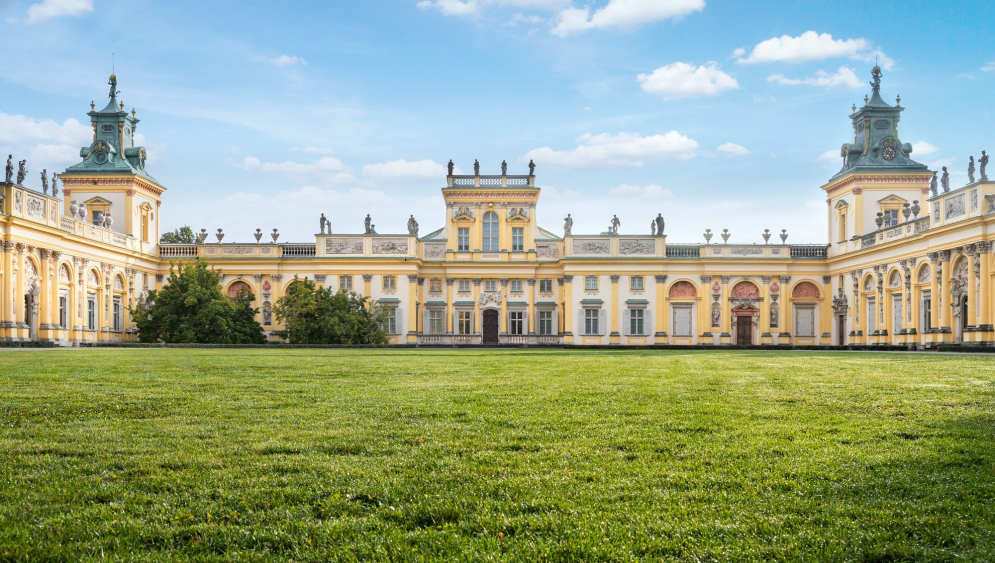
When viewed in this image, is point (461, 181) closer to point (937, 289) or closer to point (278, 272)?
point (278, 272)

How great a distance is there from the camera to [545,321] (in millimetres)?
54188

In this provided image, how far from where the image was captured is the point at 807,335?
2077 inches

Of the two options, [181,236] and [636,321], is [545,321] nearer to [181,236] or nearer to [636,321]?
[636,321]

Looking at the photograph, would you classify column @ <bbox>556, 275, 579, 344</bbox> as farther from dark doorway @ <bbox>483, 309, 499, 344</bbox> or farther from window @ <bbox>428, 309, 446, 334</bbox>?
window @ <bbox>428, 309, 446, 334</bbox>

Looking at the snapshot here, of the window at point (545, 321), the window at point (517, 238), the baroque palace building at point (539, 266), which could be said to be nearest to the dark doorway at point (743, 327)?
the baroque palace building at point (539, 266)

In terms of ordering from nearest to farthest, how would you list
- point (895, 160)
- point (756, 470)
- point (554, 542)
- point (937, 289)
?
point (554, 542), point (756, 470), point (937, 289), point (895, 160)

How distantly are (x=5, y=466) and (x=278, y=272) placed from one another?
4860 cm

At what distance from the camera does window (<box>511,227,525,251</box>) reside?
53906mm

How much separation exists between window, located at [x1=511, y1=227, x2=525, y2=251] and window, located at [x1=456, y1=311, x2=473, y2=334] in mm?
5608

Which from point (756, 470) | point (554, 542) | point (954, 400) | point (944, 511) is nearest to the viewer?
point (554, 542)

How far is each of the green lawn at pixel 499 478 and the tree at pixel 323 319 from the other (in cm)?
3356

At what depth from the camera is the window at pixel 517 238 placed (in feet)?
177

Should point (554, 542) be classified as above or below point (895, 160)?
below

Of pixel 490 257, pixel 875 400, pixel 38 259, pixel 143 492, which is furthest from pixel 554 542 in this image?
pixel 490 257
